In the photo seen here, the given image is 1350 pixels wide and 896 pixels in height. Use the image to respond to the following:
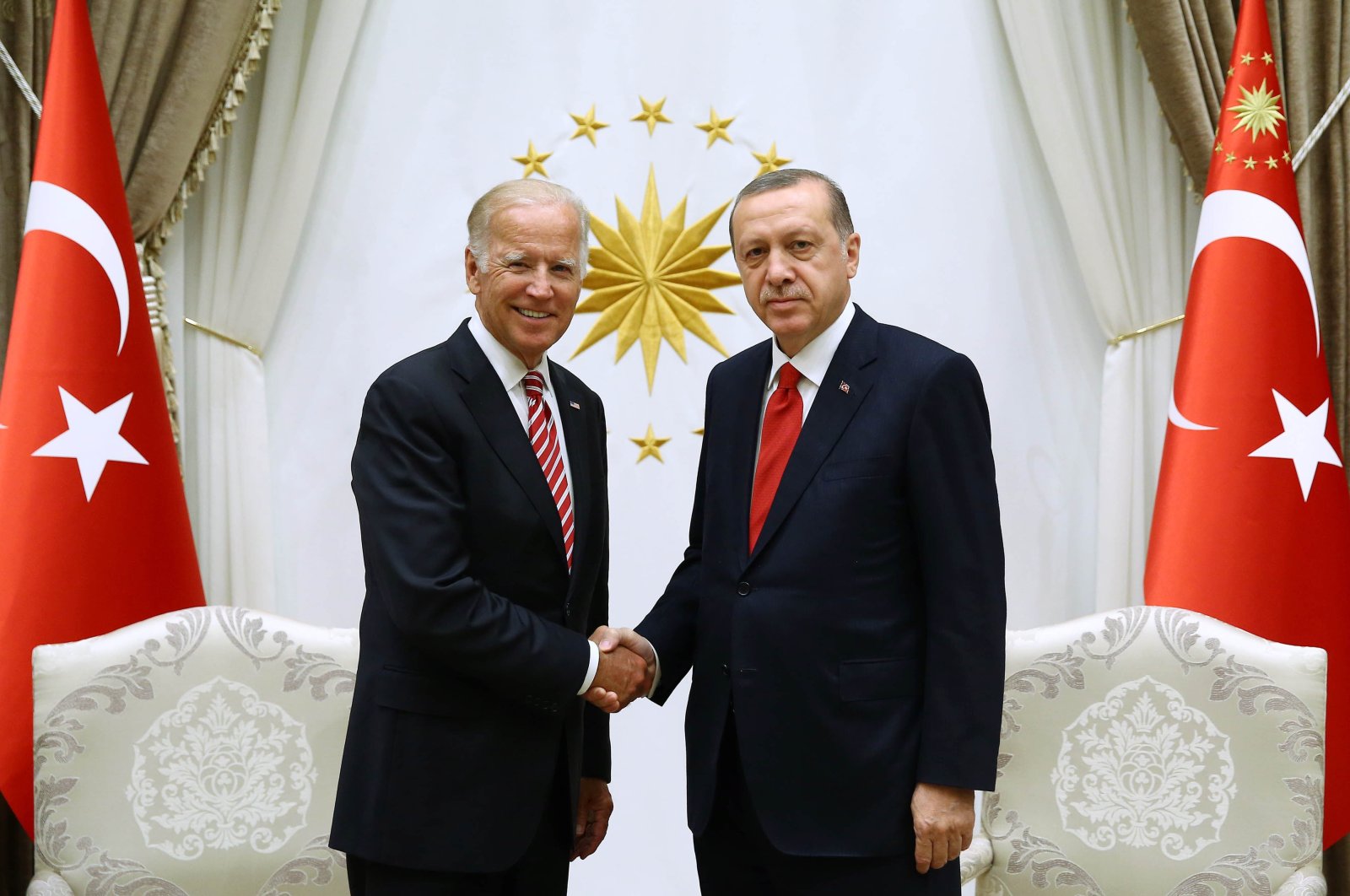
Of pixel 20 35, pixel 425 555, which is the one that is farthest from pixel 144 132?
pixel 425 555

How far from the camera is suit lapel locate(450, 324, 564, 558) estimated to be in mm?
2025

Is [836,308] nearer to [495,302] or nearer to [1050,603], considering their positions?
[495,302]

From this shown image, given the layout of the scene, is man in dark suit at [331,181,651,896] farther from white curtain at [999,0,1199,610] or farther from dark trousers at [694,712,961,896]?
white curtain at [999,0,1199,610]

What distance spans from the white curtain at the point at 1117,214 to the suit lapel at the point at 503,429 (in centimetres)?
196

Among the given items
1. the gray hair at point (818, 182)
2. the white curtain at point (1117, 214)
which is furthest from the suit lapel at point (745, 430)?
the white curtain at point (1117, 214)

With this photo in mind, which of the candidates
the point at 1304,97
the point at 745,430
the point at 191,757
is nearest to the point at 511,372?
the point at 745,430

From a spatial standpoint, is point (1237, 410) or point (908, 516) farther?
point (1237, 410)

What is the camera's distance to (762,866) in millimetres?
1984

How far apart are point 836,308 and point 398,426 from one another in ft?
2.43

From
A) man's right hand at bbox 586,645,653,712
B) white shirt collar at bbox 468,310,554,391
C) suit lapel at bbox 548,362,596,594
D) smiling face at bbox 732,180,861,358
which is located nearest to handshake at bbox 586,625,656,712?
Result: man's right hand at bbox 586,645,653,712

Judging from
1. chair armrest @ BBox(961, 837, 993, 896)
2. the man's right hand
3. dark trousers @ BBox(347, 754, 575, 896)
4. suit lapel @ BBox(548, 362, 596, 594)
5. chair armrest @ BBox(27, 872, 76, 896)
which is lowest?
chair armrest @ BBox(27, 872, 76, 896)

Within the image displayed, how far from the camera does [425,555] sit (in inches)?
75.6

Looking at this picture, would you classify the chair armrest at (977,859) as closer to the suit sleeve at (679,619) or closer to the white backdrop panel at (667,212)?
the suit sleeve at (679,619)

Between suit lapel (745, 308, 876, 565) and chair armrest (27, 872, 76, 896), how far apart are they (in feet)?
5.33
